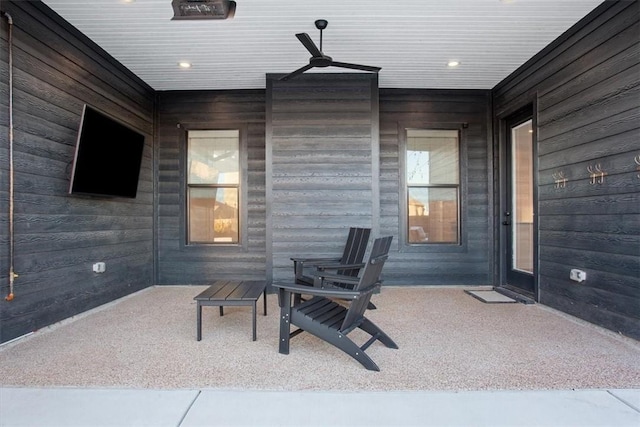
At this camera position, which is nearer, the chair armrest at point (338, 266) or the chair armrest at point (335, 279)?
the chair armrest at point (335, 279)

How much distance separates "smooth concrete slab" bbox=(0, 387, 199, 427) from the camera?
1650 millimetres

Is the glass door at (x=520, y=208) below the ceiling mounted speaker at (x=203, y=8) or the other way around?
below

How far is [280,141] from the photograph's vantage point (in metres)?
4.36

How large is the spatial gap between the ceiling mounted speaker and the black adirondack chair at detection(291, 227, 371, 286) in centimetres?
246

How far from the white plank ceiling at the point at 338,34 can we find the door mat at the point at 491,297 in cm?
290

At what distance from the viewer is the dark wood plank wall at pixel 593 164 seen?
106 inches

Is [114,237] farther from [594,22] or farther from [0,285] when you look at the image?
[594,22]

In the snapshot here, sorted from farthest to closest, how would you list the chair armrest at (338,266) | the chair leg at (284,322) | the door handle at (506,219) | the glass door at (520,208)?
the door handle at (506,219)
the glass door at (520,208)
the chair armrest at (338,266)
the chair leg at (284,322)

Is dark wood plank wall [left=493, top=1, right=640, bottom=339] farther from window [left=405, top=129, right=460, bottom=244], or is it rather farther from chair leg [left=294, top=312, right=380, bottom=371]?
chair leg [left=294, top=312, right=380, bottom=371]

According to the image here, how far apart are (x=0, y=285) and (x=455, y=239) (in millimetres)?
5091

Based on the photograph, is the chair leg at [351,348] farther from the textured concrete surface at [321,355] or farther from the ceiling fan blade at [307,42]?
the ceiling fan blade at [307,42]

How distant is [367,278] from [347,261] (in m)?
1.67

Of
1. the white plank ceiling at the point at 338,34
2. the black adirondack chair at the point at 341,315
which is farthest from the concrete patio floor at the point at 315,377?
the white plank ceiling at the point at 338,34

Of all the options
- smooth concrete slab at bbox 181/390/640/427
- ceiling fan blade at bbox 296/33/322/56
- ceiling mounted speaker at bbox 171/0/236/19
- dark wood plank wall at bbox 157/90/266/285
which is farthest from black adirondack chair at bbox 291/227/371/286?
ceiling mounted speaker at bbox 171/0/236/19
